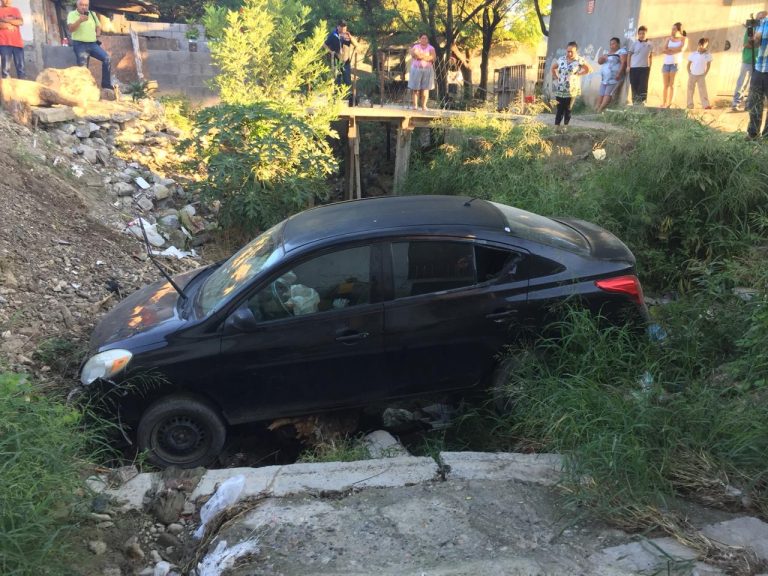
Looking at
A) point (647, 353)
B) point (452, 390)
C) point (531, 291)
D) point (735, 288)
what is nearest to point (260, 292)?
point (452, 390)

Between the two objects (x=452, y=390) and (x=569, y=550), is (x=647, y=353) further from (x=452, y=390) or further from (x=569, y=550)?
(x=569, y=550)

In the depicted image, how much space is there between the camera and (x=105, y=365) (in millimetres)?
4008

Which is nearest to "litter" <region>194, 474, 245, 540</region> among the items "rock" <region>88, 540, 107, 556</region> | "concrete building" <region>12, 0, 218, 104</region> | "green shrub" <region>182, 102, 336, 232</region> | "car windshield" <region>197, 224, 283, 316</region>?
"rock" <region>88, 540, 107, 556</region>

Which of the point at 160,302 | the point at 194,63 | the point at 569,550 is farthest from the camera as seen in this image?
the point at 194,63

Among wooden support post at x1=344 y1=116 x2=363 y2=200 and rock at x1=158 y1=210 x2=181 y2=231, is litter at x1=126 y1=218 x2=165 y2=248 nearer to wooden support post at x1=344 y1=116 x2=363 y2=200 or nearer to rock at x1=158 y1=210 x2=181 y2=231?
rock at x1=158 y1=210 x2=181 y2=231

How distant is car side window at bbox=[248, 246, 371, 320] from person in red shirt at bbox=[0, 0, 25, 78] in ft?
30.4

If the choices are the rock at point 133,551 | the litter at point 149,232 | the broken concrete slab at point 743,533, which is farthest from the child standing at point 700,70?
the rock at point 133,551

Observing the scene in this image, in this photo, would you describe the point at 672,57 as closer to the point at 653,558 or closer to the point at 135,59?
the point at 653,558

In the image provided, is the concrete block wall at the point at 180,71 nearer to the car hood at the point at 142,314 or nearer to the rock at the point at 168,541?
the car hood at the point at 142,314

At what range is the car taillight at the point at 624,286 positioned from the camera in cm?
429

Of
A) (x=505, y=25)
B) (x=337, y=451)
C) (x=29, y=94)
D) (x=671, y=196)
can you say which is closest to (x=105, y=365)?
(x=337, y=451)

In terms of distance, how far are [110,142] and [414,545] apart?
9321mm

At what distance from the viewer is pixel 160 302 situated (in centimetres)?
458

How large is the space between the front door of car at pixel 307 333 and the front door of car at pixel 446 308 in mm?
153
